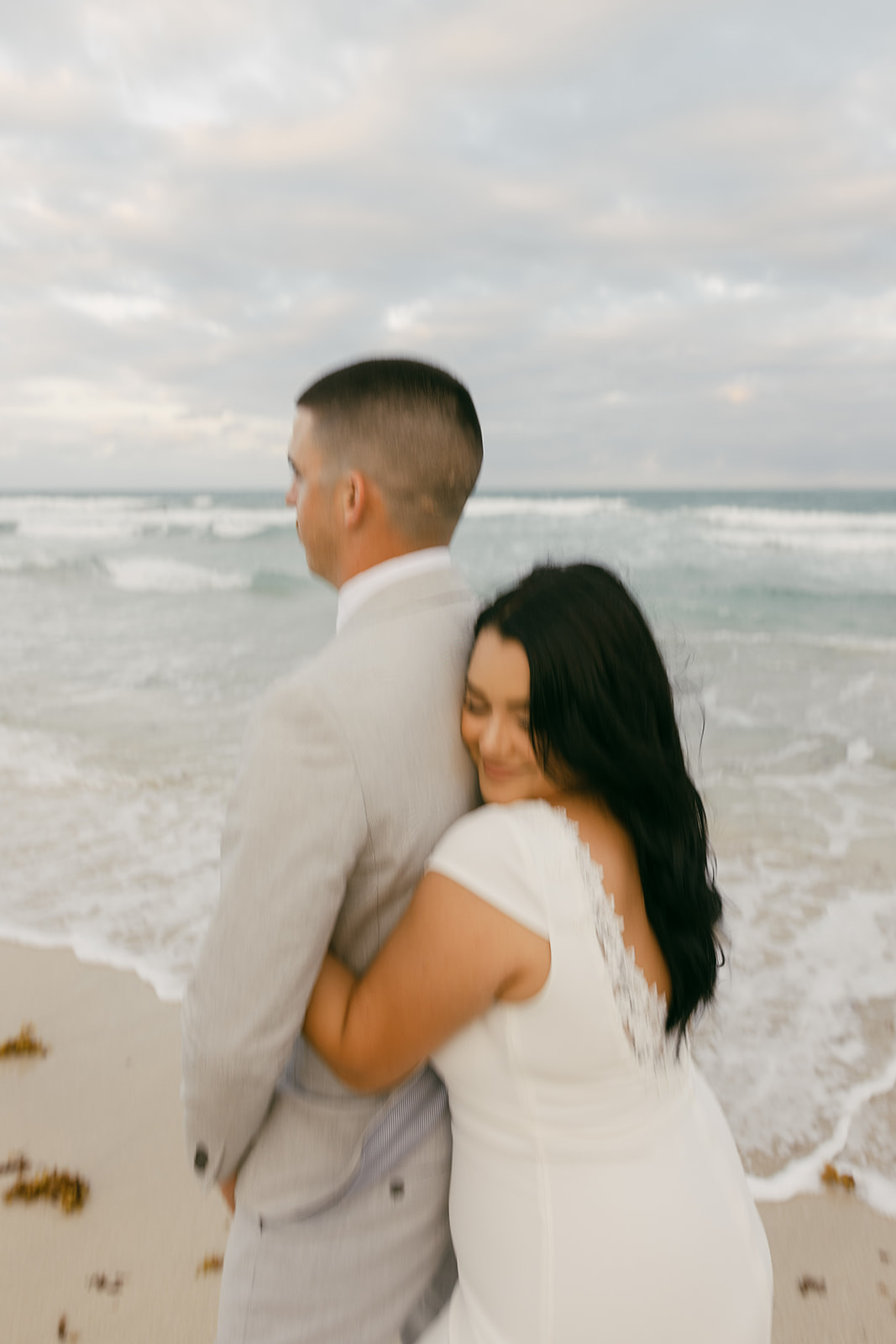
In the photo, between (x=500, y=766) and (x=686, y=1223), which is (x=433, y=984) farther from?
(x=686, y=1223)

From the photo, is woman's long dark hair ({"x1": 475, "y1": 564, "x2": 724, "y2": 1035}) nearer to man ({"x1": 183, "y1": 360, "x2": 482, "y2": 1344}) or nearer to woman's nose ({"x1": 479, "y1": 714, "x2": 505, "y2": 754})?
woman's nose ({"x1": 479, "y1": 714, "x2": 505, "y2": 754})

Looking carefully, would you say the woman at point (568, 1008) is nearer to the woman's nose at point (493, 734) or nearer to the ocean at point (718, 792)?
the woman's nose at point (493, 734)

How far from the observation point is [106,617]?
54.3 feet

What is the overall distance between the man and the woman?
90 mm

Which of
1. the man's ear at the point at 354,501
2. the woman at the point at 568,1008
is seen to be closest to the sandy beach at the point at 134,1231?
the woman at the point at 568,1008

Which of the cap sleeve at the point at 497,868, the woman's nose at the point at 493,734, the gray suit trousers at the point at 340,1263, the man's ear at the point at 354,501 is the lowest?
the gray suit trousers at the point at 340,1263

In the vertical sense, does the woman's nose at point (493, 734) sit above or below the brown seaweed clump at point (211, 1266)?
above

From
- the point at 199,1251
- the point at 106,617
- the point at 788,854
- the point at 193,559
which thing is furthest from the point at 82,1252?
the point at 193,559

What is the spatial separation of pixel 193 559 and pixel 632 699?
27.3 m

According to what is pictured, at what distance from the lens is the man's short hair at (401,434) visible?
1767 millimetres

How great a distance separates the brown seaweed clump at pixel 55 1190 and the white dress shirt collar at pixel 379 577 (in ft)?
8.46

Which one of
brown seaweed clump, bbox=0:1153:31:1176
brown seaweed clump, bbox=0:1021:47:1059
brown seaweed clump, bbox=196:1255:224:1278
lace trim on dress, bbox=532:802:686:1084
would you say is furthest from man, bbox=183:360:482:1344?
brown seaweed clump, bbox=0:1021:47:1059

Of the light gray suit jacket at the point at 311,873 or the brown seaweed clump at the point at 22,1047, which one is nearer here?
the light gray suit jacket at the point at 311,873

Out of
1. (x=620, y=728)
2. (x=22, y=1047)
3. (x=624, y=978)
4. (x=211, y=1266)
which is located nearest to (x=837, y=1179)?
(x=211, y=1266)
